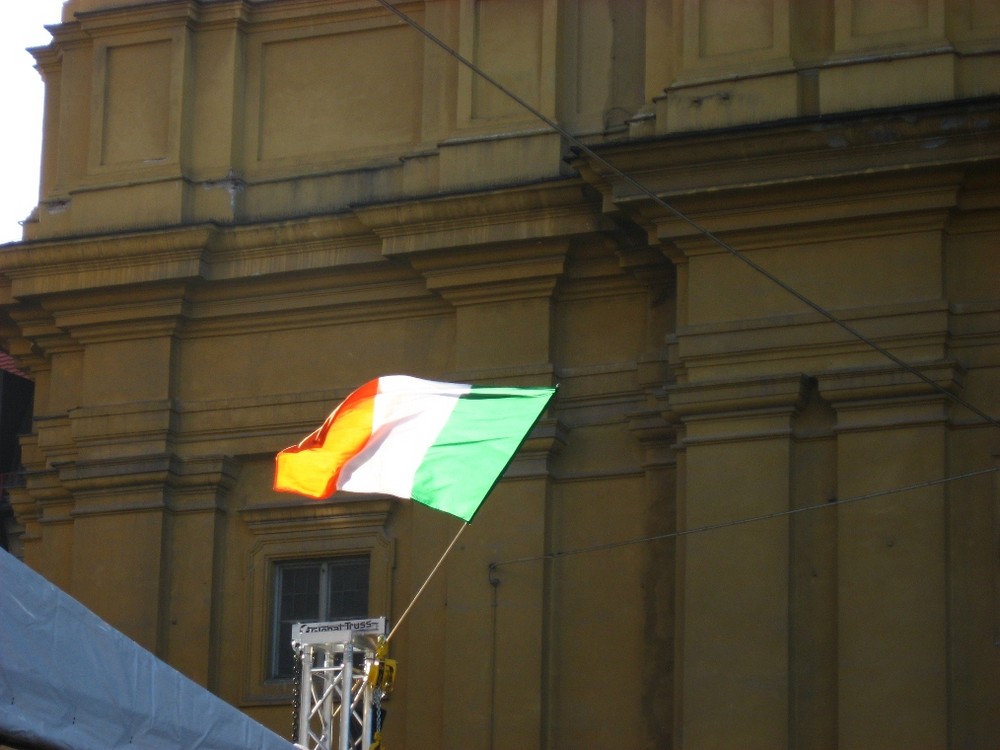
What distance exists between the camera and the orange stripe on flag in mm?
14031

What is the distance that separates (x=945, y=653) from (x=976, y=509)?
3.48ft

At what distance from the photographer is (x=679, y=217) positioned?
15859mm

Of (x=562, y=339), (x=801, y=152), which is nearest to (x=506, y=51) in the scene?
(x=562, y=339)

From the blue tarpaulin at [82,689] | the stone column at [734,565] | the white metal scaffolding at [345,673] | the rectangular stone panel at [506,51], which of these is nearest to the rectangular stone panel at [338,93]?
the rectangular stone panel at [506,51]

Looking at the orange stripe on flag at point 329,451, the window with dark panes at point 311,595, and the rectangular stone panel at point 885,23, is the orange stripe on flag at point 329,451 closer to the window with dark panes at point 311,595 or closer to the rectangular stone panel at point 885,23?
the window with dark panes at point 311,595

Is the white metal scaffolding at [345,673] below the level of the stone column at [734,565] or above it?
below

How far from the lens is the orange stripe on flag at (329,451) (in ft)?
46.0

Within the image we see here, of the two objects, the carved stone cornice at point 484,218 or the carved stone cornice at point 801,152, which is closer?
the carved stone cornice at point 801,152

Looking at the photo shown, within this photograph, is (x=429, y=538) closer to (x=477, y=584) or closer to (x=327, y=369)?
(x=477, y=584)

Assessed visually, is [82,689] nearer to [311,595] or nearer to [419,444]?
[419,444]

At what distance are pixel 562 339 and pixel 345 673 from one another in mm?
4623

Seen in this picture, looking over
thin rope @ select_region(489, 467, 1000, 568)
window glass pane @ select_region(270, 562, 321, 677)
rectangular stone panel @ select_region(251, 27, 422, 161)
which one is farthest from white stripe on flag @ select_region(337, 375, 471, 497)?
rectangular stone panel @ select_region(251, 27, 422, 161)

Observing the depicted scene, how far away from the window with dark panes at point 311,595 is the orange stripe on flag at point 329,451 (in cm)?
318

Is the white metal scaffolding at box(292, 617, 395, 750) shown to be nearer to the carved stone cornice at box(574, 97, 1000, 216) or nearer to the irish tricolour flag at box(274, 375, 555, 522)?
the irish tricolour flag at box(274, 375, 555, 522)
